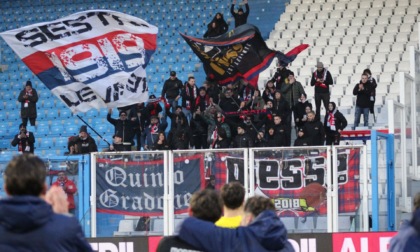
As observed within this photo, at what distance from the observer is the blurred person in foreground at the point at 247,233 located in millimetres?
6891

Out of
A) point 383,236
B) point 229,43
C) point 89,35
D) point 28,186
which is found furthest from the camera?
point 229,43

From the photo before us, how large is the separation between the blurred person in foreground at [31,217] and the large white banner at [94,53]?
10.9 metres

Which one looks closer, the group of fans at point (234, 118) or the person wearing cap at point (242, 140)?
the person wearing cap at point (242, 140)

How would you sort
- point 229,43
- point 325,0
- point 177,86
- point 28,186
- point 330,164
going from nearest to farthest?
point 28,186 → point 330,164 → point 229,43 → point 177,86 → point 325,0

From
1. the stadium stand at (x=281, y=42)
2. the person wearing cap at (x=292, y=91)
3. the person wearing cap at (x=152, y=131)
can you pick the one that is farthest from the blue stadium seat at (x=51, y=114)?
the person wearing cap at (x=292, y=91)

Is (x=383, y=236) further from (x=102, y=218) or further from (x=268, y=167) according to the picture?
(x=102, y=218)

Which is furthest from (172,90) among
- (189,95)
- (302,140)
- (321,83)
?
(302,140)

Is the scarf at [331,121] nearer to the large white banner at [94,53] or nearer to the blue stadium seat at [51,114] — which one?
the large white banner at [94,53]

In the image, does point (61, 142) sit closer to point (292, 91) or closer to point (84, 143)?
point (84, 143)

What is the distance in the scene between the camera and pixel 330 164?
1570 cm

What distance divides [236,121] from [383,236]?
26.1 ft

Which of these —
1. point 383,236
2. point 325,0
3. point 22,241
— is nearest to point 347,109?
point 325,0

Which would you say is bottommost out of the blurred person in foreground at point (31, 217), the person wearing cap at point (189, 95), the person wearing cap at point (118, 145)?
the blurred person in foreground at point (31, 217)

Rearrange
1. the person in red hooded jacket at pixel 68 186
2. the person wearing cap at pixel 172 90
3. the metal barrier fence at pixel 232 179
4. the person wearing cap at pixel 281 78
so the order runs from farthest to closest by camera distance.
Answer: the person wearing cap at pixel 172 90 → the person wearing cap at pixel 281 78 → the person in red hooded jacket at pixel 68 186 → the metal barrier fence at pixel 232 179
